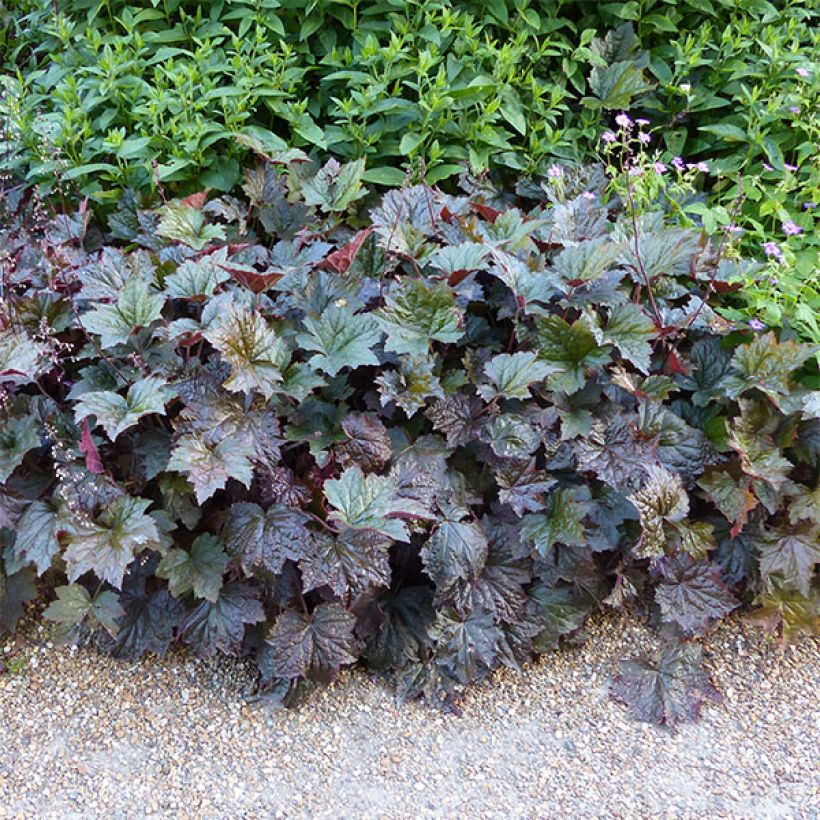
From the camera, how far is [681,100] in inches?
135

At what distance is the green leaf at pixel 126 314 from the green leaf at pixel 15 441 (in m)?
0.29

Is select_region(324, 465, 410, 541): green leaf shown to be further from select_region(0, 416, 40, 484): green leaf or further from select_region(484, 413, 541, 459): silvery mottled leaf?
select_region(0, 416, 40, 484): green leaf

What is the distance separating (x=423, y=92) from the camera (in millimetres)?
3096

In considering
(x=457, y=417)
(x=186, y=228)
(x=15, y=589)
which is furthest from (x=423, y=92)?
(x=15, y=589)

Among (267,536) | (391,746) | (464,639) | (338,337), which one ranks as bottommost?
(391,746)

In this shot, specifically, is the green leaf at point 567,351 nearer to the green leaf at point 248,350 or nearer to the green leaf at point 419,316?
the green leaf at point 419,316

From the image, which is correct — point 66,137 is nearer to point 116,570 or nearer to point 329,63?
point 329,63

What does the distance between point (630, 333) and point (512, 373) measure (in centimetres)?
36

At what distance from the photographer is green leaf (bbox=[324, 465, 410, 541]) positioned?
216cm

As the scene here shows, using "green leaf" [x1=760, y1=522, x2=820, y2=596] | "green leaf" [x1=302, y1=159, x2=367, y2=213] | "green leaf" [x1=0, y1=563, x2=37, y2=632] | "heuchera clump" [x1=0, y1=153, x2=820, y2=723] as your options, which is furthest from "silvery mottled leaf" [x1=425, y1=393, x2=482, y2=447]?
"green leaf" [x1=0, y1=563, x2=37, y2=632]

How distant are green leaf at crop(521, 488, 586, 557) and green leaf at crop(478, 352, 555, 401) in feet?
1.00

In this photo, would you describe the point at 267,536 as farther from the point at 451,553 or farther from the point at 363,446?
the point at 451,553

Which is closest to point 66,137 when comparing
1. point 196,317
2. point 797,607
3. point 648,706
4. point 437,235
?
point 196,317

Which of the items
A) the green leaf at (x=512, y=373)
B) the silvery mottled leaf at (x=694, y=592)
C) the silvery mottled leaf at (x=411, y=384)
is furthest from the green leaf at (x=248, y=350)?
the silvery mottled leaf at (x=694, y=592)
